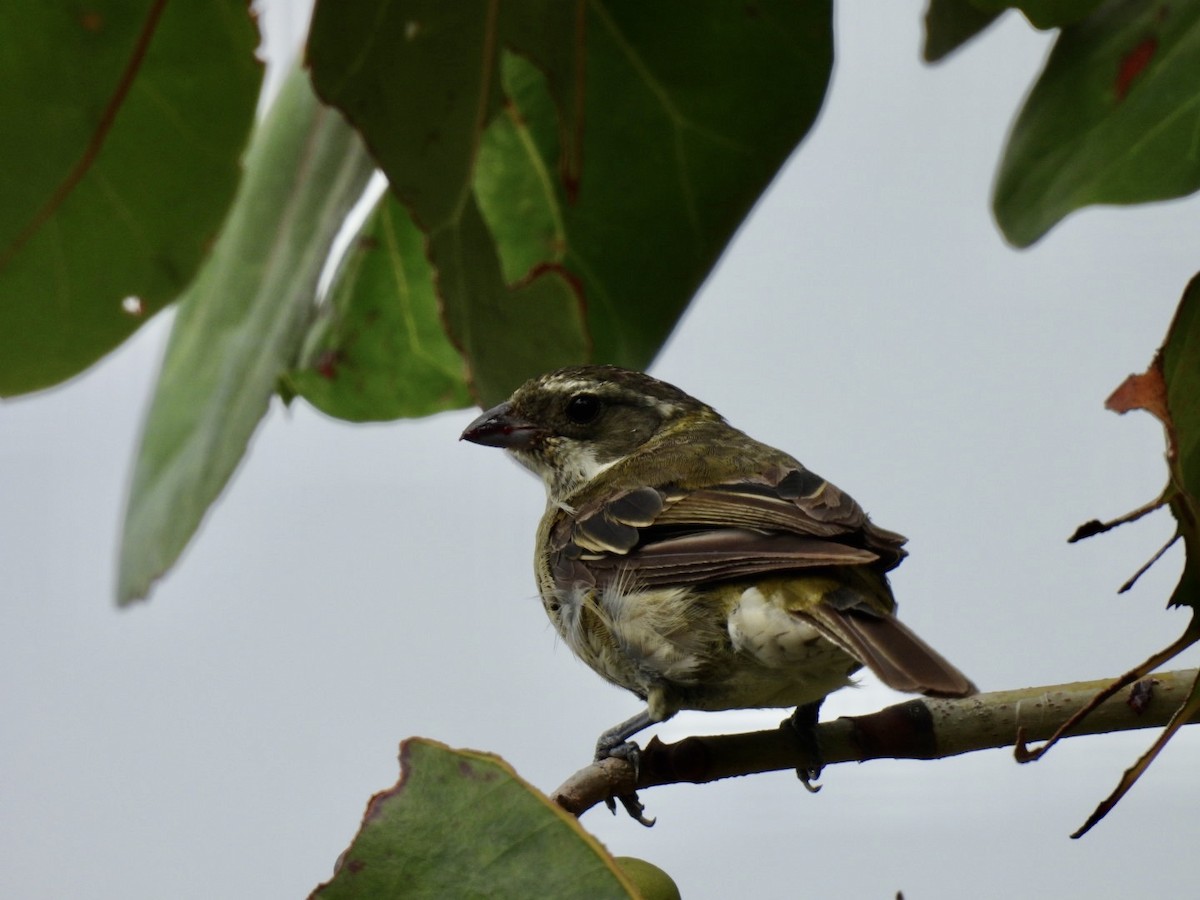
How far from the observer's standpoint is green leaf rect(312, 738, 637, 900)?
1.08 meters

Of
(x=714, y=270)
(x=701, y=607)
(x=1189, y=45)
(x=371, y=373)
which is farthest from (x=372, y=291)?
(x=1189, y=45)

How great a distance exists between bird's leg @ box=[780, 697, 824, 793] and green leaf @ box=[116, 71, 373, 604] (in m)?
0.79

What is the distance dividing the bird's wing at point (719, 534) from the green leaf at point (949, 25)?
1.91ft

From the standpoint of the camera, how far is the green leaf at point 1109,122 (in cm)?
155

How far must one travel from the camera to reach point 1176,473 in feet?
3.25

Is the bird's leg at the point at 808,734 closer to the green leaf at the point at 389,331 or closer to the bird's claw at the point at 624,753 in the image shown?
the bird's claw at the point at 624,753

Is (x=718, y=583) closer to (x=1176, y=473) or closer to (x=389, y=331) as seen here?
(x=389, y=331)

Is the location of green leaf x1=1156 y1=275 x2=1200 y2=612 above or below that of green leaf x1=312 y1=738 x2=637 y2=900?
above

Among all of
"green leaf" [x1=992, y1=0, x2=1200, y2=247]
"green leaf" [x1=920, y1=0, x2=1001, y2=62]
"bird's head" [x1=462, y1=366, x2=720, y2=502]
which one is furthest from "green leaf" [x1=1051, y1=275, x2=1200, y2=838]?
"bird's head" [x1=462, y1=366, x2=720, y2=502]

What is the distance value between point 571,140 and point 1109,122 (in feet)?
2.21

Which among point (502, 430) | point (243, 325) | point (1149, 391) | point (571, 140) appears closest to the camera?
point (1149, 391)

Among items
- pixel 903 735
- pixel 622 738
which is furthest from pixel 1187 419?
pixel 622 738

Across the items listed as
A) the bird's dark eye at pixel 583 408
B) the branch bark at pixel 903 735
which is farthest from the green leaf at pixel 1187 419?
the bird's dark eye at pixel 583 408

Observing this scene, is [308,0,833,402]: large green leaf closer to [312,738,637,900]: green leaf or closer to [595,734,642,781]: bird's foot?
[595,734,642,781]: bird's foot
